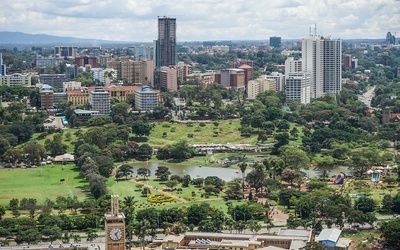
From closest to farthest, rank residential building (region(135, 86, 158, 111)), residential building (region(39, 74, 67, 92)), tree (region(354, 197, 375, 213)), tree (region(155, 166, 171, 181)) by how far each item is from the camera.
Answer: tree (region(354, 197, 375, 213)), tree (region(155, 166, 171, 181)), residential building (region(135, 86, 158, 111)), residential building (region(39, 74, 67, 92))

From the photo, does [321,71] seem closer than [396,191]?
No

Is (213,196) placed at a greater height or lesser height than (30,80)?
lesser

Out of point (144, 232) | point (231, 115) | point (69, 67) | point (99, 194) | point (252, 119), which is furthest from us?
point (69, 67)

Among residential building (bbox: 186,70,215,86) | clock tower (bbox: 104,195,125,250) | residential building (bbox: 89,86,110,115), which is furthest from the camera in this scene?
residential building (bbox: 186,70,215,86)

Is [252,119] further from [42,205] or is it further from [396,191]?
[42,205]

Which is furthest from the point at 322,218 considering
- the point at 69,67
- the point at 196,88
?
the point at 69,67

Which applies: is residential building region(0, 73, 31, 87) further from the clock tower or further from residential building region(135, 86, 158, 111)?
the clock tower

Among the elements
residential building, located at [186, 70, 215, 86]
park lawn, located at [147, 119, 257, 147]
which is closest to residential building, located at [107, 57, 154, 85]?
residential building, located at [186, 70, 215, 86]
